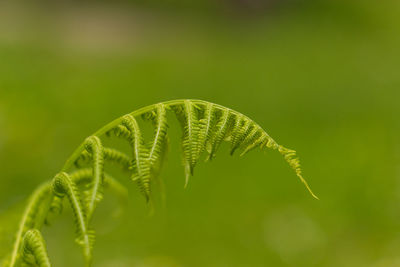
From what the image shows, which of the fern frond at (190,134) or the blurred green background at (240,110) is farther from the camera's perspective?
the blurred green background at (240,110)

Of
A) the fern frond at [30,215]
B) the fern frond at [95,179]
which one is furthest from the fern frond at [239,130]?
the fern frond at [30,215]

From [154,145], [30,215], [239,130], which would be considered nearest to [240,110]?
[30,215]

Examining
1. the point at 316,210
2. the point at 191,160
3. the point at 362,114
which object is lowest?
the point at 316,210

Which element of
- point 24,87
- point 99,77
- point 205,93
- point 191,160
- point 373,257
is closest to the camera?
point 191,160

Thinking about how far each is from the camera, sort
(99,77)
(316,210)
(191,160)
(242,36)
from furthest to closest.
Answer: (242,36) < (99,77) < (316,210) < (191,160)

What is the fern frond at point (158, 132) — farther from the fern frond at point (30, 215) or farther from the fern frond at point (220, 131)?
the fern frond at point (30, 215)

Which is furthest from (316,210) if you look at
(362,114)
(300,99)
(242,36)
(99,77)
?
(242,36)

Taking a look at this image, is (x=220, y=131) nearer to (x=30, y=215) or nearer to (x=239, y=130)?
(x=239, y=130)

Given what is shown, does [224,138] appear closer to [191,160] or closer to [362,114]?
[191,160]
